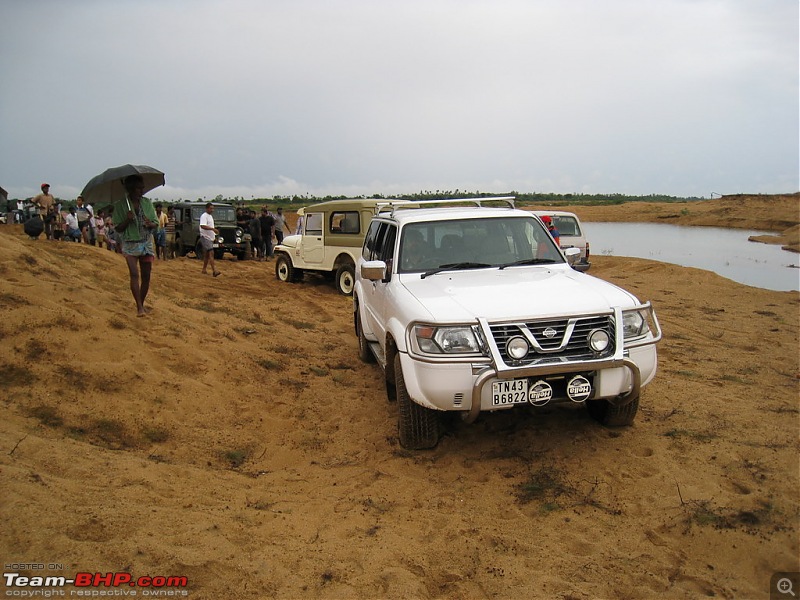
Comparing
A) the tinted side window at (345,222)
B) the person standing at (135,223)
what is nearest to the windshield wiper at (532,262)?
the person standing at (135,223)

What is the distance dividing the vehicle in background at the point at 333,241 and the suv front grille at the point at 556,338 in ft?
27.8

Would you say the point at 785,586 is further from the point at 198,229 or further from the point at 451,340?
the point at 198,229

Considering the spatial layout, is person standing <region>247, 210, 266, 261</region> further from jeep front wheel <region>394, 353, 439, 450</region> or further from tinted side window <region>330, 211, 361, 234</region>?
jeep front wheel <region>394, 353, 439, 450</region>

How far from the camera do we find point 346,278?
1340cm

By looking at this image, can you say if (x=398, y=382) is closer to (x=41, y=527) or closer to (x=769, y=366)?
(x=41, y=527)

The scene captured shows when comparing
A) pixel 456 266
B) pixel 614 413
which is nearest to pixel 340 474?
pixel 456 266

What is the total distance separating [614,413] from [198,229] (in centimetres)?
1823

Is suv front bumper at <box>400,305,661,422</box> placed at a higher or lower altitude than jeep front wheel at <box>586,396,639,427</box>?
higher

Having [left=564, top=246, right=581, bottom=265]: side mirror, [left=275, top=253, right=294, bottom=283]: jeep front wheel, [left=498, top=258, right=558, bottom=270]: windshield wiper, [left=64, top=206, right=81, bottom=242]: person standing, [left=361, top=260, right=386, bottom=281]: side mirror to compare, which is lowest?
[left=275, top=253, right=294, bottom=283]: jeep front wheel

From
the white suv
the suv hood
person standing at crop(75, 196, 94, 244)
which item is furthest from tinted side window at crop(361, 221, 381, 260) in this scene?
person standing at crop(75, 196, 94, 244)

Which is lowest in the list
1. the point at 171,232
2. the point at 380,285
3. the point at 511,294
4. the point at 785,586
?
the point at 785,586

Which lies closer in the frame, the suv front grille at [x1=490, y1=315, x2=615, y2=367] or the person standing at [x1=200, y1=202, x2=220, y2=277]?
the suv front grille at [x1=490, y1=315, x2=615, y2=367]

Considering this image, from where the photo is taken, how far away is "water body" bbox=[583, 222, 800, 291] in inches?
756

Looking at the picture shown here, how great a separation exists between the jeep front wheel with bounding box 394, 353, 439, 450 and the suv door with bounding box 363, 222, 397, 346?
3.35ft
